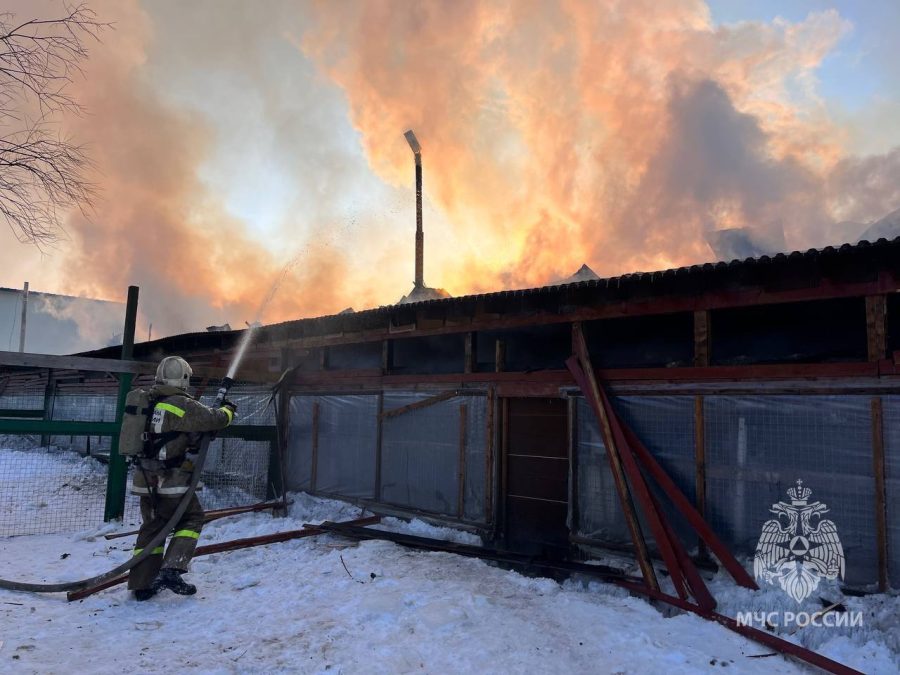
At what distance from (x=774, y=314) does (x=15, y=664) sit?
765cm

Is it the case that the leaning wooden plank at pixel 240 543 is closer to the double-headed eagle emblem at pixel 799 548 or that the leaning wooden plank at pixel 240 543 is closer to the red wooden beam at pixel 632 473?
the red wooden beam at pixel 632 473

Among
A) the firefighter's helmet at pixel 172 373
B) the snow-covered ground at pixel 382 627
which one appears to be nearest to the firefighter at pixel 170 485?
the firefighter's helmet at pixel 172 373

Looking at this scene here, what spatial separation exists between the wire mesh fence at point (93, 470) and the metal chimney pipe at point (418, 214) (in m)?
12.1

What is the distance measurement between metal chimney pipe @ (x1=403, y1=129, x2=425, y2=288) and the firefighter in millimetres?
17693

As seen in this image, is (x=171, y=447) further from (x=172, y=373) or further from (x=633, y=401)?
(x=633, y=401)

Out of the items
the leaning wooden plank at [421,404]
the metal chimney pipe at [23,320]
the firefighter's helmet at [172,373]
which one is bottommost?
the leaning wooden plank at [421,404]

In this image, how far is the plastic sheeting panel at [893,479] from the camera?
479cm

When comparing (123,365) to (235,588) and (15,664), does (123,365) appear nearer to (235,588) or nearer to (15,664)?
(235,588)

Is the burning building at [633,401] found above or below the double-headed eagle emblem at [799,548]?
above

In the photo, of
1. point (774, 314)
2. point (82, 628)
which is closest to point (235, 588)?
point (82, 628)

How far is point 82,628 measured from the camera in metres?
4.46

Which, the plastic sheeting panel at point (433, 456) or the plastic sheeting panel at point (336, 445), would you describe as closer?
the plastic sheeting panel at point (433, 456)

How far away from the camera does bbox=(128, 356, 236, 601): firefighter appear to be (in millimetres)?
5195

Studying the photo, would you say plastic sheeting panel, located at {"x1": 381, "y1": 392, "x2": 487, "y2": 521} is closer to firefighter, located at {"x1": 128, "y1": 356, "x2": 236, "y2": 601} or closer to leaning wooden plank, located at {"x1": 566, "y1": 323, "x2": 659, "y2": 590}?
leaning wooden plank, located at {"x1": 566, "y1": 323, "x2": 659, "y2": 590}
